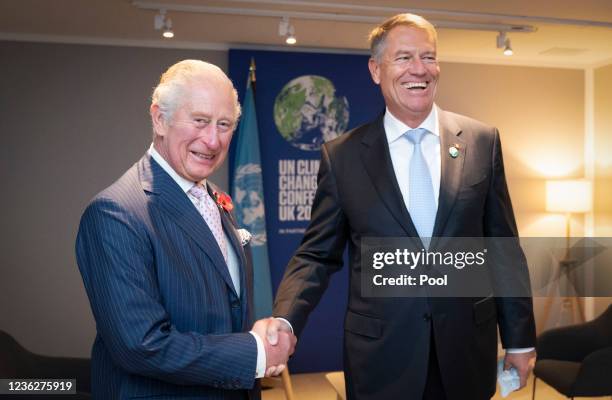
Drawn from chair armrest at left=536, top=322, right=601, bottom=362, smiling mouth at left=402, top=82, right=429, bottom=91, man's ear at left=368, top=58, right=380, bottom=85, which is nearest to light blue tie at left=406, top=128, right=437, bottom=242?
smiling mouth at left=402, top=82, right=429, bottom=91

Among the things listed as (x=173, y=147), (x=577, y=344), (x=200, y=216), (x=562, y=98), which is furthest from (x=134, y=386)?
→ (x=562, y=98)

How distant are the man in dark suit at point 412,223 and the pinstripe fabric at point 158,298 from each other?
358 millimetres

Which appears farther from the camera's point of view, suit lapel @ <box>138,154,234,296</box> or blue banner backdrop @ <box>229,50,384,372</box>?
blue banner backdrop @ <box>229,50,384,372</box>

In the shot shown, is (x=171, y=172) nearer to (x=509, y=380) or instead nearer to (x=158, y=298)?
(x=158, y=298)

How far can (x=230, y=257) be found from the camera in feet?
5.26

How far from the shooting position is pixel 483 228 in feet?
6.32

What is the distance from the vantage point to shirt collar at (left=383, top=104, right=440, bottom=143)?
6.38 feet

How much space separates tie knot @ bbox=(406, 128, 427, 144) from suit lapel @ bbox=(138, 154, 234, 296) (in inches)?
32.3

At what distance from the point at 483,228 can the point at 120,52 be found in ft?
12.8

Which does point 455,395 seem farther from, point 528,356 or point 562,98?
point 562,98

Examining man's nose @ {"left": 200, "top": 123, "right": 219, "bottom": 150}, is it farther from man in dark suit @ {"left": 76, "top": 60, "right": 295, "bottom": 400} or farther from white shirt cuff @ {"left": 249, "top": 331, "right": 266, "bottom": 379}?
white shirt cuff @ {"left": 249, "top": 331, "right": 266, "bottom": 379}

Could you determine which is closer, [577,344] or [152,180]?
[152,180]

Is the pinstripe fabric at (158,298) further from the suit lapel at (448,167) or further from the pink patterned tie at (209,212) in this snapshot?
the suit lapel at (448,167)
